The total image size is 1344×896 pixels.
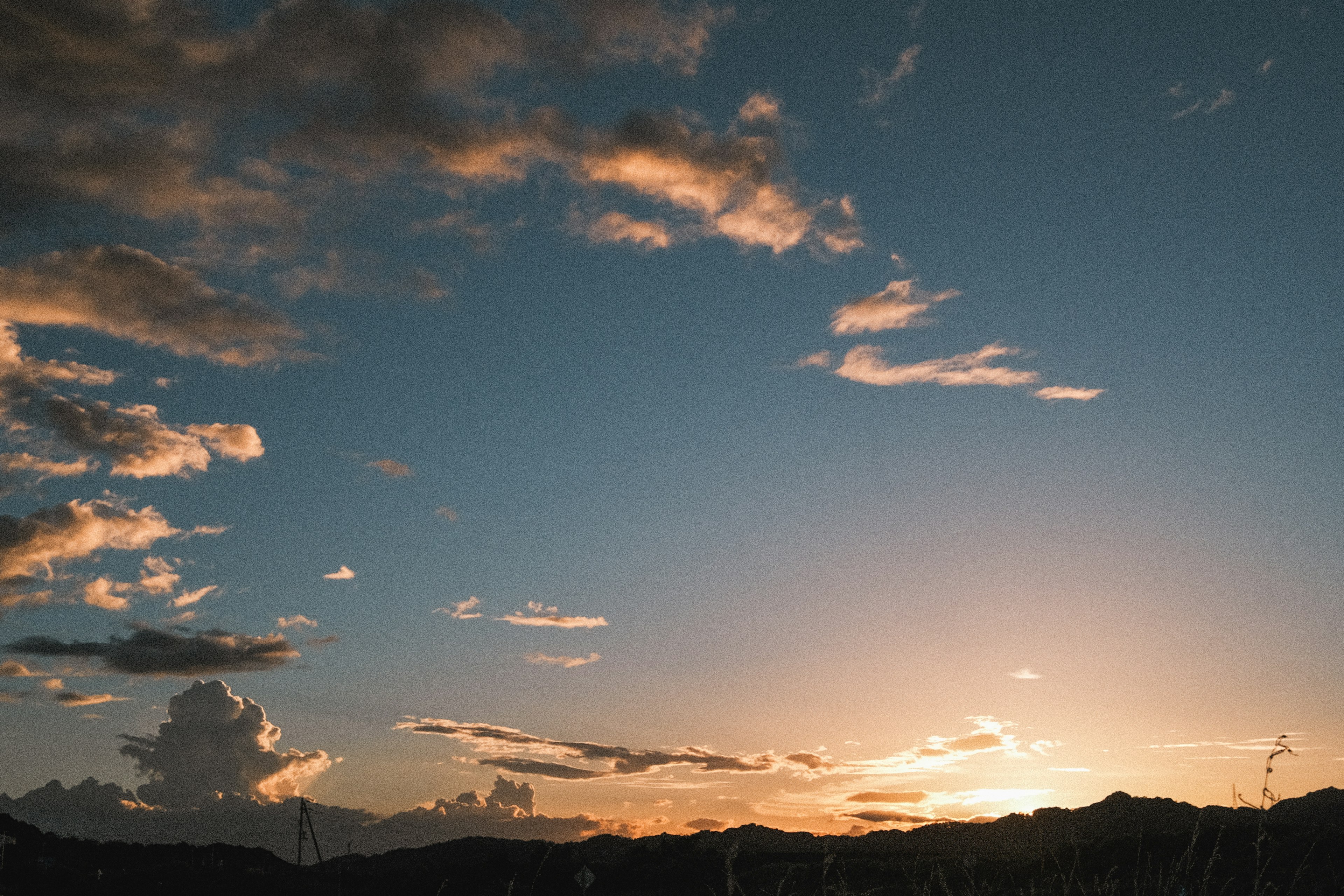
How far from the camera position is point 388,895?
9525 cm

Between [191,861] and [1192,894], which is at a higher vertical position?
[1192,894]

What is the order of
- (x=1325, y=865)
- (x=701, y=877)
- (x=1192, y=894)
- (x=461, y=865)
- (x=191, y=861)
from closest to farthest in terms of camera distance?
(x=1192, y=894)
(x=1325, y=865)
(x=701, y=877)
(x=461, y=865)
(x=191, y=861)

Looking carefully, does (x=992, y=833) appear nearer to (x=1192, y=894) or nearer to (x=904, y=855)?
(x=904, y=855)

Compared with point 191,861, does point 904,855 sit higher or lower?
higher

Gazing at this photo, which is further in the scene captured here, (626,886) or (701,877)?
(626,886)

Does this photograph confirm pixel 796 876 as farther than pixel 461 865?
No

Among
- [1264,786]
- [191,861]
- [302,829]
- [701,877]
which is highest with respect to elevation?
[1264,786]

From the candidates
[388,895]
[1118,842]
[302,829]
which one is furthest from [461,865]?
[1118,842]

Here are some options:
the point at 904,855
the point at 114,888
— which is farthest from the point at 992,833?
the point at 114,888

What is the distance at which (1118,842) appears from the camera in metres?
74.2

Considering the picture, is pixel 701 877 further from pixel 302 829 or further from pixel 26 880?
pixel 26 880

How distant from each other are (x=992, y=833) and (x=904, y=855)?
95.4 ft

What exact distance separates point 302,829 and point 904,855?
57.6 metres

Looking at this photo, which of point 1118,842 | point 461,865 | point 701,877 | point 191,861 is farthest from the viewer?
point 191,861
